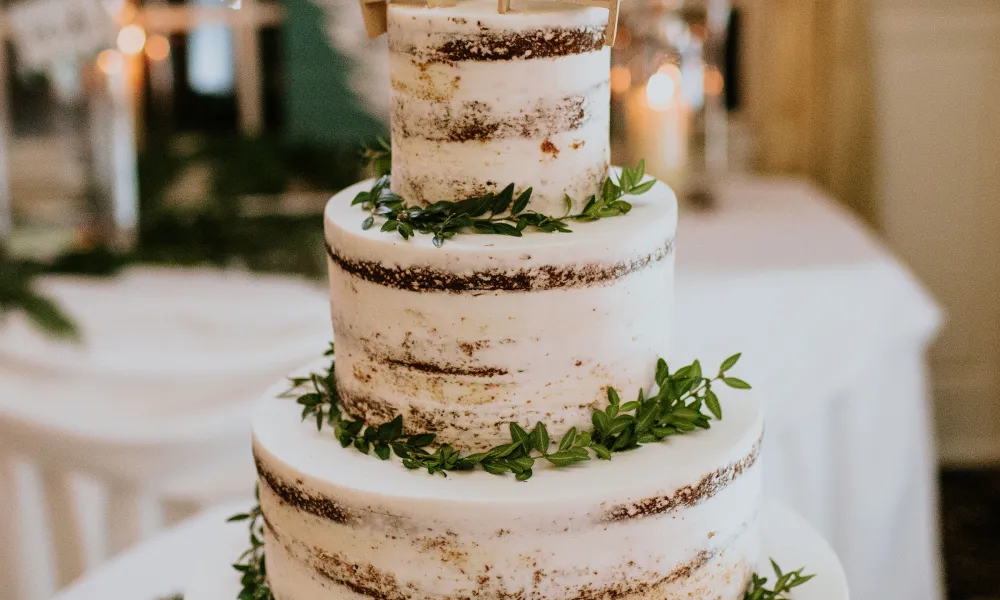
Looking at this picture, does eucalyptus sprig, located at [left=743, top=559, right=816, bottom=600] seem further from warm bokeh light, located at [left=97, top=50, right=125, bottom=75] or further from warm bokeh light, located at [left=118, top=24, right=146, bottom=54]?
warm bokeh light, located at [left=118, top=24, right=146, bottom=54]

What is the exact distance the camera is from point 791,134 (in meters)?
4.16

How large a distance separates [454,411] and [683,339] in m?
1.85

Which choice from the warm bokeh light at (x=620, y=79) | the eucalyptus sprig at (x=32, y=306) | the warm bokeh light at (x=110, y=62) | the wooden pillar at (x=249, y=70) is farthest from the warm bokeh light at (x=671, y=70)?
the eucalyptus sprig at (x=32, y=306)

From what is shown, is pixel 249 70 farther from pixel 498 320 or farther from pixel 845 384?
pixel 498 320

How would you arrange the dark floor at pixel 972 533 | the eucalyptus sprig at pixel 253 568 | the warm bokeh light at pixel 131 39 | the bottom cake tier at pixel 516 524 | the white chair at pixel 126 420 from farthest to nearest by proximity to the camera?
1. the warm bokeh light at pixel 131 39
2. the dark floor at pixel 972 533
3. the white chair at pixel 126 420
4. the eucalyptus sprig at pixel 253 568
5. the bottom cake tier at pixel 516 524

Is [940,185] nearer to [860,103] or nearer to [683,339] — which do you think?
[860,103]

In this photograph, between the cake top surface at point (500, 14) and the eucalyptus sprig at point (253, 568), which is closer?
the cake top surface at point (500, 14)

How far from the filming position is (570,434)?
121 centimetres

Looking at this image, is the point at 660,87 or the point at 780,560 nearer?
the point at 780,560

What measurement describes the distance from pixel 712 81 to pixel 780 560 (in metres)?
2.95

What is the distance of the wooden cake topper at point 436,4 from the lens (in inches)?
46.4

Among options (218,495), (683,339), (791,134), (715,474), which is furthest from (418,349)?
(791,134)

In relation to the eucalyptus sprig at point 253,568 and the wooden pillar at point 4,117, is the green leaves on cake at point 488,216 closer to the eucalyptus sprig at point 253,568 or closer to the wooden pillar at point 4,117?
the eucalyptus sprig at point 253,568

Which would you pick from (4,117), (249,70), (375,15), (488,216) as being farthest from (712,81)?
(488,216)
